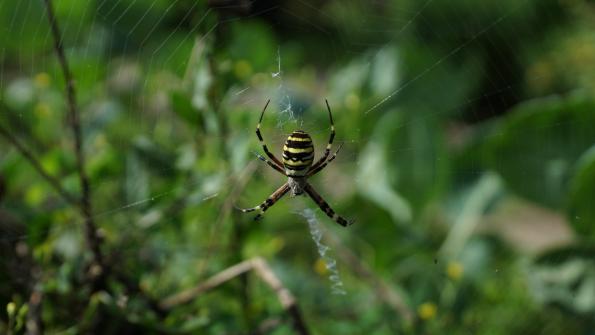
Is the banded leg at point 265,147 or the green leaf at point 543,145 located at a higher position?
the banded leg at point 265,147

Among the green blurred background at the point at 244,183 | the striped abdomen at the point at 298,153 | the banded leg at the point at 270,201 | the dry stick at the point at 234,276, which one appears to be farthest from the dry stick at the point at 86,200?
the striped abdomen at the point at 298,153

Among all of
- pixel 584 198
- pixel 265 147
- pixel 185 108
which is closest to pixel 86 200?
pixel 185 108

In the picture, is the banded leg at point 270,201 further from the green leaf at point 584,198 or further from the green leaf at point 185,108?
the green leaf at point 584,198

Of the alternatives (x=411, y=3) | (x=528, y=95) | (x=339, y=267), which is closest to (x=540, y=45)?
(x=528, y=95)

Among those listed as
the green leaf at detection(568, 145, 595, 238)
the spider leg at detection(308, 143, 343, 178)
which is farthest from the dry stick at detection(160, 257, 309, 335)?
the green leaf at detection(568, 145, 595, 238)

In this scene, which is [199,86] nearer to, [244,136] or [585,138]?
[244,136]
